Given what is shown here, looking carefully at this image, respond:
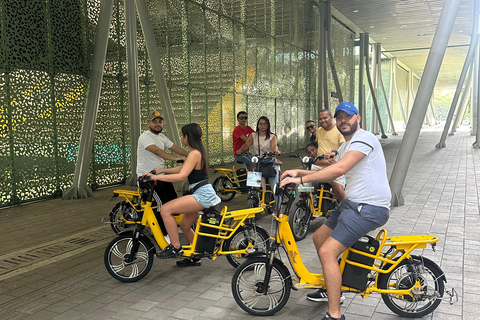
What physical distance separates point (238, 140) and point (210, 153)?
7.08 metres

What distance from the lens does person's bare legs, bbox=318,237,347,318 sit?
121 inches

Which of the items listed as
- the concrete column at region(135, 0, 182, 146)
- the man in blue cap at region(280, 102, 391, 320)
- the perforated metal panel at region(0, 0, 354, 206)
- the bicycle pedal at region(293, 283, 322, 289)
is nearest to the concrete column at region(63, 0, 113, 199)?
the perforated metal panel at region(0, 0, 354, 206)

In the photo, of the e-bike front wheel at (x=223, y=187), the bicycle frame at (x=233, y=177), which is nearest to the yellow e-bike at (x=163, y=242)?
the bicycle frame at (x=233, y=177)

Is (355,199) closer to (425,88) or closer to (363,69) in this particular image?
(425,88)

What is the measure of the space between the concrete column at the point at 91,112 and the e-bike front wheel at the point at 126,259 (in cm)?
536

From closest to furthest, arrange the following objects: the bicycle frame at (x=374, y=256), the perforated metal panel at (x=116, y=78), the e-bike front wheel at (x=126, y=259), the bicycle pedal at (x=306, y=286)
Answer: the bicycle frame at (x=374, y=256), the bicycle pedal at (x=306, y=286), the e-bike front wheel at (x=126, y=259), the perforated metal panel at (x=116, y=78)

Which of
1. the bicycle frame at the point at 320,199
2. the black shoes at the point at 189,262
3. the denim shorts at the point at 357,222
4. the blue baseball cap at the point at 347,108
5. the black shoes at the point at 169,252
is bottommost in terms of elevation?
the black shoes at the point at 189,262

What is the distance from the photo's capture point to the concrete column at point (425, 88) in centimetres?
752

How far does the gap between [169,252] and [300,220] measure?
220 cm

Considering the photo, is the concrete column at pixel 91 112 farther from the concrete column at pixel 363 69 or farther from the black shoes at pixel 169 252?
the concrete column at pixel 363 69

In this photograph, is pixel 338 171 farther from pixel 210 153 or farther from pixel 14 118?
pixel 210 153

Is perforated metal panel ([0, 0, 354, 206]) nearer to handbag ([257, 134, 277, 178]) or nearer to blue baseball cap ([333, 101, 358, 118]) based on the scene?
handbag ([257, 134, 277, 178])

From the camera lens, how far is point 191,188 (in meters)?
4.29

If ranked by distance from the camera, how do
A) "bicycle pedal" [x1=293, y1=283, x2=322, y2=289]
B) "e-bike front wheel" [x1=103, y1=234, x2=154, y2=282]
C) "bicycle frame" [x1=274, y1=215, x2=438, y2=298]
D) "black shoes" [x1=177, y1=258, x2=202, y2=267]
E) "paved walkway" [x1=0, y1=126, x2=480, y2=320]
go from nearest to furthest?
1. "bicycle frame" [x1=274, y1=215, x2=438, y2=298]
2. "bicycle pedal" [x1=293, y1=283, x2=322, y2=289]
3. "paved walkway" [x1=0, y1=126, x2=480, y2=320]
4. "e-bike front wheel" [x1=103, y1=234, x2=154, y2=282]
5. "black shoes" [x1=177, y1=258, x2=202, y2=267]
